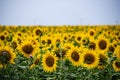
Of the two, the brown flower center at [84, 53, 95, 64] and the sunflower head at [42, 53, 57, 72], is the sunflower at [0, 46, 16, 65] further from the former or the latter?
the brown flower center at [84, 53, 95, 64]

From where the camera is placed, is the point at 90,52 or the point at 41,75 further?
the point at 41,75

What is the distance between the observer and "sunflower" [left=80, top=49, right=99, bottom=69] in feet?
18.0

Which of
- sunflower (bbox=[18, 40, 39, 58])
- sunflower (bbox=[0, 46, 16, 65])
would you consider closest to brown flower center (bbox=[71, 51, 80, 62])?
sunflower (bbox=[18, 40, 39, 58])

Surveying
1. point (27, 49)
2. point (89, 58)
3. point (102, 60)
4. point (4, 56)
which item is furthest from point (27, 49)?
point (102, 60)

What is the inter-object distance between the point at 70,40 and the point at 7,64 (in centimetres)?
418

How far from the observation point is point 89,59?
5.58 meters

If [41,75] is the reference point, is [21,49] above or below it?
above

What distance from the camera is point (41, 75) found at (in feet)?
19.5

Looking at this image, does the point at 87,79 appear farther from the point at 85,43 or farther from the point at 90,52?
the point at 85,43

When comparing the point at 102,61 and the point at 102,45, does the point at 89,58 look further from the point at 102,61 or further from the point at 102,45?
the point at 102,45

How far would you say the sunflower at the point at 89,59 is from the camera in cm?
550

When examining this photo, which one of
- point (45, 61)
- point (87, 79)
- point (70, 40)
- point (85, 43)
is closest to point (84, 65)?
point (87, 79)

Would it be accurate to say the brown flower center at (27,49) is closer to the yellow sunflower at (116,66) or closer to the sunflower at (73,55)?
the sunflower at (73,55)

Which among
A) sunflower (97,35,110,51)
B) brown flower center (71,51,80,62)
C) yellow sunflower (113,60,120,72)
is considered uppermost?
sunflower (97,35,110,51)
